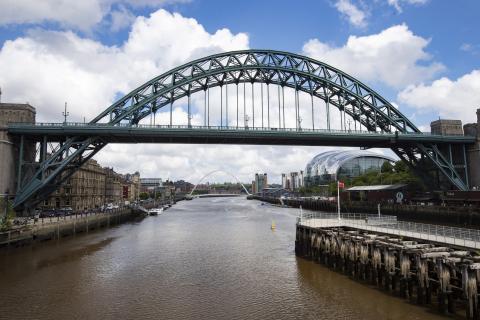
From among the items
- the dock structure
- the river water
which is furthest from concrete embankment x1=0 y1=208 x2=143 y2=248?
the dock structure

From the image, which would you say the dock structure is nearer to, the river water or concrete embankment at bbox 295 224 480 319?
concrete embankment at bbox 295 224 480 319

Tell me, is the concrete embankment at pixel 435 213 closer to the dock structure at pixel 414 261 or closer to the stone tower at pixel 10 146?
the dock structure at pixel 414 261

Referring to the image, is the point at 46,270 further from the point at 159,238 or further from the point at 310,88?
the point at 310,88

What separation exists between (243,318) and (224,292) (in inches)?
190

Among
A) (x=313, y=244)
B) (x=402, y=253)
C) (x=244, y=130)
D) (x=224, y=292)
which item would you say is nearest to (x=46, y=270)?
(x=224, y=292)

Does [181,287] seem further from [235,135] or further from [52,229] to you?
[235,135]

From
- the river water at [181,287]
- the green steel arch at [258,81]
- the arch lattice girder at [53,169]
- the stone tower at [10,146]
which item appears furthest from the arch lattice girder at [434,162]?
the stone tower at [10,146]

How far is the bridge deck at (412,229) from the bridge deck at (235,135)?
90.5ft

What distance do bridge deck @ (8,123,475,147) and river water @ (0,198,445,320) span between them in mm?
20612

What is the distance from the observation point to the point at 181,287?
2584cm

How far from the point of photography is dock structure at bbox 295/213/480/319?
1900 centimetres

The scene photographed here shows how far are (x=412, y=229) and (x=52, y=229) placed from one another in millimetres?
41753

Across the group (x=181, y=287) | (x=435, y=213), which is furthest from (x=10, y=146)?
(x=435, y=213)

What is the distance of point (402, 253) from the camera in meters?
22.1
